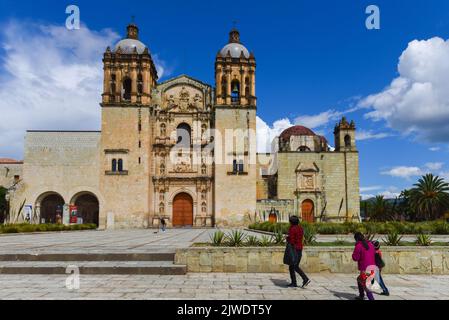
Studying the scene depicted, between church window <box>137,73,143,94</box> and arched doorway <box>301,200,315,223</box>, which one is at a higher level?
church window <box>137,73,143,94</box>

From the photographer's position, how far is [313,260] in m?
8.90

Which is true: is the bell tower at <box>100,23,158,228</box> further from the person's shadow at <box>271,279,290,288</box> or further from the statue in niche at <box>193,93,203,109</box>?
the person's shadow at <box>271,279,290,288</box>

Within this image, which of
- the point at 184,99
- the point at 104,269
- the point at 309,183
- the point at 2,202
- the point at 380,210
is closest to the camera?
the point at 104,269

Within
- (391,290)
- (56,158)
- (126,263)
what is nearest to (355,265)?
(391,290)

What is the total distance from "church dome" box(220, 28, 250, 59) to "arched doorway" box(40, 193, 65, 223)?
19.0 m

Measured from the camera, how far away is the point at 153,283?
7520mm

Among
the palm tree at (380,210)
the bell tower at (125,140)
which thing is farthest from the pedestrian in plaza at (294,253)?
the palm tree at (380,210)

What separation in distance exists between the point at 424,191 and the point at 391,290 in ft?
104

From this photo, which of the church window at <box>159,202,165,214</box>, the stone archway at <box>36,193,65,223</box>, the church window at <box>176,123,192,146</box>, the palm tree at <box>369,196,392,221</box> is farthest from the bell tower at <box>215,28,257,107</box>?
the palm tree at <box>369,196,392,221</box>

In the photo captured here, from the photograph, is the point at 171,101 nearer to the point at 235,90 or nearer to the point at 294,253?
the point at 235,90

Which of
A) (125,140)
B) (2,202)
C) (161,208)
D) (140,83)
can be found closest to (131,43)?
(140,83)

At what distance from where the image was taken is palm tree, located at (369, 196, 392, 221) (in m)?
36.8

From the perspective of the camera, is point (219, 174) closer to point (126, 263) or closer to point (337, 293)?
→ point (126, 263)
